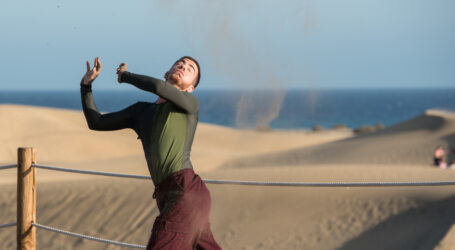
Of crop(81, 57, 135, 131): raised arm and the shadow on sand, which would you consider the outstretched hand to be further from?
the shadow on sand

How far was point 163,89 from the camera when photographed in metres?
3.31

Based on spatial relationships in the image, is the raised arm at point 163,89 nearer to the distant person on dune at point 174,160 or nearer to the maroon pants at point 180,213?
the distant person on dune at point 174,160

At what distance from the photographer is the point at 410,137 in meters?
20.5

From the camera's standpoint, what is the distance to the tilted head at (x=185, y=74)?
3584mm

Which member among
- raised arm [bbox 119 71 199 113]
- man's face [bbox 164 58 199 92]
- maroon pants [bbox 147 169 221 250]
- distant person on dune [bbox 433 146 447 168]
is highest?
man's face [bbox 164 58 199 92]

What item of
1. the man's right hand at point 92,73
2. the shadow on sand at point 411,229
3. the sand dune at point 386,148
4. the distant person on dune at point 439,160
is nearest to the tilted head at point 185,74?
the man's right hand at point 92,73

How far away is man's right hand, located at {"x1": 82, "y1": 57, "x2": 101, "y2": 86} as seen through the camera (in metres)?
3.68

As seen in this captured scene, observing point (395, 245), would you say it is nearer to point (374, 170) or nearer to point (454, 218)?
point (454, 218)

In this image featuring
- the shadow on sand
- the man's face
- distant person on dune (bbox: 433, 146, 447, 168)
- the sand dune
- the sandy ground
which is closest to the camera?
the man's face

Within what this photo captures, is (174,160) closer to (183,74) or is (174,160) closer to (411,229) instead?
(183,74)

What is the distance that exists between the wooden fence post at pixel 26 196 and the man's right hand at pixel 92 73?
6.29 feet

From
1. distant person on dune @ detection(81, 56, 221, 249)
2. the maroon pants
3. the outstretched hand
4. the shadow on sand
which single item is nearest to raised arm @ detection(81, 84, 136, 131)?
distant person on dune @ detection(81, 56, 221, 249)

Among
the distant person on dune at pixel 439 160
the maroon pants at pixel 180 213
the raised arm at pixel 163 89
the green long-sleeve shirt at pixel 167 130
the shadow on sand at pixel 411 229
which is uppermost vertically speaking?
the raised arm at pixel 163 89

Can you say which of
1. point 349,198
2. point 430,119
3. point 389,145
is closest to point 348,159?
point 389,145
